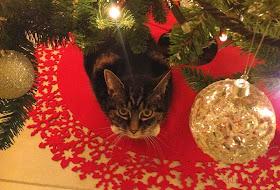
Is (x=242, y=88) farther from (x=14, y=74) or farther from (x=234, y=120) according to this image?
(x=14, y=74)

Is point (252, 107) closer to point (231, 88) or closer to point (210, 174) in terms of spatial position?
point (231, 88)

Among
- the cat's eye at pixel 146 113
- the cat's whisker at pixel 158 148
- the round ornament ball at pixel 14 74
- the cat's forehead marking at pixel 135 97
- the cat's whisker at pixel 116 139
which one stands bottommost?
the cat's whisker at pixel 158 148

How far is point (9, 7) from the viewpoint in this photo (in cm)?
50

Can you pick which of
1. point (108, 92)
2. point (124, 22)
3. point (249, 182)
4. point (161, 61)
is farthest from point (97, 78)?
point (249, 182)

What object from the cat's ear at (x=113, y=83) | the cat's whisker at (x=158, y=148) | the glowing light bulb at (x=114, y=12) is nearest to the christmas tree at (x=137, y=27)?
the glowing light bulb at (x=114, y=12)

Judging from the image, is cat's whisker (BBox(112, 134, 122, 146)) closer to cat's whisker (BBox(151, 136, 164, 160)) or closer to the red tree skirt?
the red tree skirt

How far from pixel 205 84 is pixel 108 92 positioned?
11.7 inches

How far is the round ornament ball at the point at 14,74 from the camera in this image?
51 centimetres

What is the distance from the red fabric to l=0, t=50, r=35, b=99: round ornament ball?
1.20 ft

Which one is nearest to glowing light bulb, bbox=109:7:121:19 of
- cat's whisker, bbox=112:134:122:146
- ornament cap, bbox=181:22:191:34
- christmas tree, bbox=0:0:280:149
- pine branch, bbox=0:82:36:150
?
christmas tree, bbox=0:0:280:149

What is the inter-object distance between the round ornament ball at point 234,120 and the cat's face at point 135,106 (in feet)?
0.74

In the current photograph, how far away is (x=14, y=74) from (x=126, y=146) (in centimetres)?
45

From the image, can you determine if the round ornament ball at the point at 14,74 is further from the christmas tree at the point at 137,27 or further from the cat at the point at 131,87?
the cat at the point at 131,87

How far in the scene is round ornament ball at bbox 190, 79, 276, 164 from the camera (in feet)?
1.56
